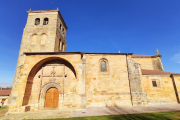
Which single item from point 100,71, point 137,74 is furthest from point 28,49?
point 137,74

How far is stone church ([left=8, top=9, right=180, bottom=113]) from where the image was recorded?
392 inches

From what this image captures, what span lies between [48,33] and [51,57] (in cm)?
608

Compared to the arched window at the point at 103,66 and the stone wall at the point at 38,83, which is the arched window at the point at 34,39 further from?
the arched window at the point at 103,66

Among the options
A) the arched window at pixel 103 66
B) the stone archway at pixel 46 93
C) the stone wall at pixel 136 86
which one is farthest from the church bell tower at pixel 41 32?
the stone wall at pixel 136 86

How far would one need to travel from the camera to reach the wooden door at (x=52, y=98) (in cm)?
1059

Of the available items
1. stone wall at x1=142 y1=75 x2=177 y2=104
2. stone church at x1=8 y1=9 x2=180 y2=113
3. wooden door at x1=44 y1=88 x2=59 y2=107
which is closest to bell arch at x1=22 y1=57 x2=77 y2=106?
stone church at x1=8 y1=9 x2=180 y2=113

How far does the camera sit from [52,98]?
35.3ft

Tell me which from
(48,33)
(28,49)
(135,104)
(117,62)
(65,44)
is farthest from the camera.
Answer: (65,44)

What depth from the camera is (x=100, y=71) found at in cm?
1130

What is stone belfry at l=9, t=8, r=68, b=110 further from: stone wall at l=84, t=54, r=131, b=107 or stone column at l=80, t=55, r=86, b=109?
stone wall at l=84, t=54, r=131, b=107

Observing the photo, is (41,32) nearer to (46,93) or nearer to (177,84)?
(46,93)

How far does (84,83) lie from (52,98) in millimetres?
4287

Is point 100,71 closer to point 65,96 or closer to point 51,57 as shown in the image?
point 65,96

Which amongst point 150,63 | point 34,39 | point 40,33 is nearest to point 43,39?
point 40,33
